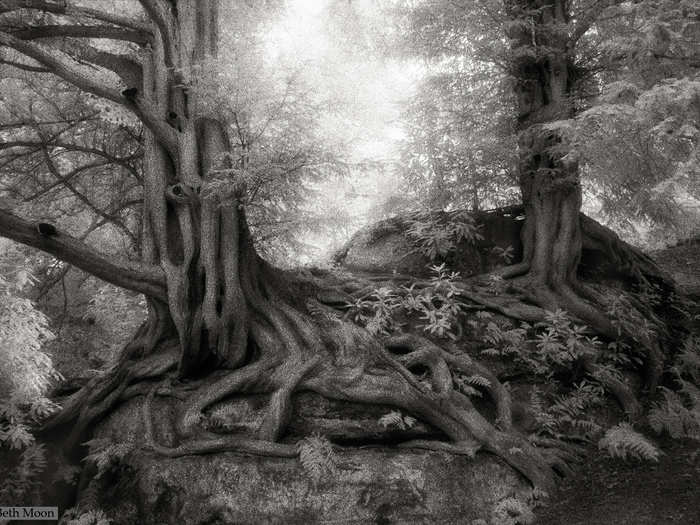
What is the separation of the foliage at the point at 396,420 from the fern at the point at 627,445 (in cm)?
186

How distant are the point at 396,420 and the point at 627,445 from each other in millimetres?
2194

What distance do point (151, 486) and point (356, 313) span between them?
2.75 m

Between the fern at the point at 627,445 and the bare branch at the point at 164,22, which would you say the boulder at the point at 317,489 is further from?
the bare branch at the point at 164,22

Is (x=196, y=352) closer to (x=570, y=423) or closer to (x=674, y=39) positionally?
(x=570, y=423)

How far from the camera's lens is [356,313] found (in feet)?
18.5

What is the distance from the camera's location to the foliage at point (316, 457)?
13.2ft

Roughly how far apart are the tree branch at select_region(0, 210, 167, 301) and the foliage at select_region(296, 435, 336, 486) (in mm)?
2207

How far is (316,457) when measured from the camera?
13.4 feet

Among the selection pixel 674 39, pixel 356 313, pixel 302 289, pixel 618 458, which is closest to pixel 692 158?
pixel 674 39

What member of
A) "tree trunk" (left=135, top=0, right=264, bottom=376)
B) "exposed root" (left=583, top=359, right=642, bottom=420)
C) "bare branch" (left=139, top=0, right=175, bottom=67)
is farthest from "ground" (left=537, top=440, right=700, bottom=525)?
"bare branch" (left=139, top=0, right=175, bottom=67)

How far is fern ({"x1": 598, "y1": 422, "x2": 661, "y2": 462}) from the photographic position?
4.21 metres

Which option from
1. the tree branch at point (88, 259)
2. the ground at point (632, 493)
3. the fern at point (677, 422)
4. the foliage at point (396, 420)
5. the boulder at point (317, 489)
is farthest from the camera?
the fern at point (677, 422)

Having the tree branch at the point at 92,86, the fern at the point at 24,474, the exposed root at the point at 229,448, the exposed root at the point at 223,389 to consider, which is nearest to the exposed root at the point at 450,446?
the exposed root at the point at 229,448

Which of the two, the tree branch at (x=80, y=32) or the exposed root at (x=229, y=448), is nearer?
the exposed root at (x=229, y=448)
